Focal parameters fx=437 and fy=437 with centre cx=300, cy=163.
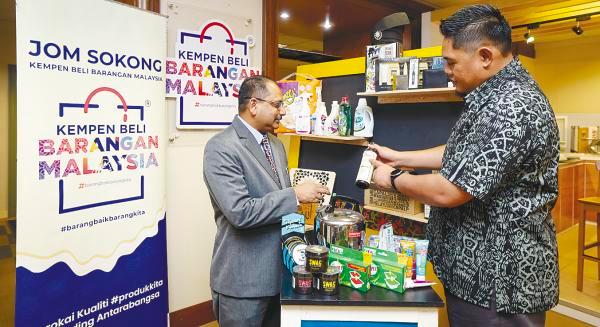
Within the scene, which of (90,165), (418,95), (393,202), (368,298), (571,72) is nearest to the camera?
(368,298)

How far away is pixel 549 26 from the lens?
5270 mm

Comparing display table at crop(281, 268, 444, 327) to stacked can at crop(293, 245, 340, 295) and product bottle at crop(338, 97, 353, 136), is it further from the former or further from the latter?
product bottle at crop(338, 97, 353, 136)

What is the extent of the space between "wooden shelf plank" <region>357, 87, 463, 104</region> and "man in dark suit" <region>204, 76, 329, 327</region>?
985 millimetres

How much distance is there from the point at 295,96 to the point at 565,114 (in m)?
5.31

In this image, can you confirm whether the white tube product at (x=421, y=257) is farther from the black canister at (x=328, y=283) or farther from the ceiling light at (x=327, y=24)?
the ceiling light at (x=327, y=24)

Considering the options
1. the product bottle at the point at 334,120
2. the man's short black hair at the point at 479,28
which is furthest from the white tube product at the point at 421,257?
the product bottle at the point at 334,120

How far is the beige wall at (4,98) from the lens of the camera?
5.62m

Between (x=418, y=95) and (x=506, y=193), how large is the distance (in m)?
1.41

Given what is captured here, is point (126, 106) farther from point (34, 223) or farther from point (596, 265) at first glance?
point (596, 265)

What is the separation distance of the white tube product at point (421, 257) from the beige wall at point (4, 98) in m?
6.06

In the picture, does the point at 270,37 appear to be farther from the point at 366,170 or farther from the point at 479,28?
the point at 479,28

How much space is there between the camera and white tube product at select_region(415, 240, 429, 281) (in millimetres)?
1395

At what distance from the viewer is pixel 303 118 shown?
3014 millimetres

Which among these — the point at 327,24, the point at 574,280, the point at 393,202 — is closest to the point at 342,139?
the point at 393,202
